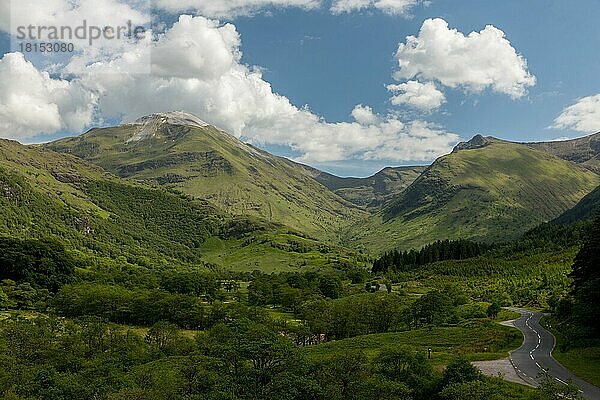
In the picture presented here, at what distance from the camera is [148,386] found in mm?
57125

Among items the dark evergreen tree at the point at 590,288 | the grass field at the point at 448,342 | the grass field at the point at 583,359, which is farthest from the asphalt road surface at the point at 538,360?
the dark evergreen tree at the point at 590,288

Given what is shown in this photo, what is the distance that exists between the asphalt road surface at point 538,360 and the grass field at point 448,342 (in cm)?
216

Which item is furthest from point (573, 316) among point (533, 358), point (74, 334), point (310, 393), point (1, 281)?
point (1, 281)

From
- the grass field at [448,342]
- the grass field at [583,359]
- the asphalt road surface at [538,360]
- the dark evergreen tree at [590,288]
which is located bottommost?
the grass field at [448,342]

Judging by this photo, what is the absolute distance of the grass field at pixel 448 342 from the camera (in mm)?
70688

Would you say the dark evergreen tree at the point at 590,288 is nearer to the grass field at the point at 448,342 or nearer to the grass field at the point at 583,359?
the grass field at the point at 583,359

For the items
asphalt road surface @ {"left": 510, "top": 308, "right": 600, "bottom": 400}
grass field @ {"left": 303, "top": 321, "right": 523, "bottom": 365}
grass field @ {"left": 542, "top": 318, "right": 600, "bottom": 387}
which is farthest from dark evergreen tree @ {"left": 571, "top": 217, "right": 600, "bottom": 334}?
grass field @ {"left": 303, "top": 321, "right": 523, "bottom": 365}

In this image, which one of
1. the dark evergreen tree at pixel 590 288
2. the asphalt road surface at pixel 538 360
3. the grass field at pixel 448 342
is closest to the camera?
the asphalt road surface at pixel 538 360

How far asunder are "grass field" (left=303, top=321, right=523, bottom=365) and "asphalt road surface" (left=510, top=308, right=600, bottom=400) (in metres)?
2.16

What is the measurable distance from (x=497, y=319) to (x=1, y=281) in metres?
158

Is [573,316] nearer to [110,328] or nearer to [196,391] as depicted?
[196,391]

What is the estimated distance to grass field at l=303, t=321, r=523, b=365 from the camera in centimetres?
7069

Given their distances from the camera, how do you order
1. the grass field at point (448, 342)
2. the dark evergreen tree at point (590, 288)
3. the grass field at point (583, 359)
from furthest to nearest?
the grass field at point (448, 342) < the dark evergreen tree at point (590, 288) < the grass field at point (583, 359)

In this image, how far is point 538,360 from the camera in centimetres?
6278
